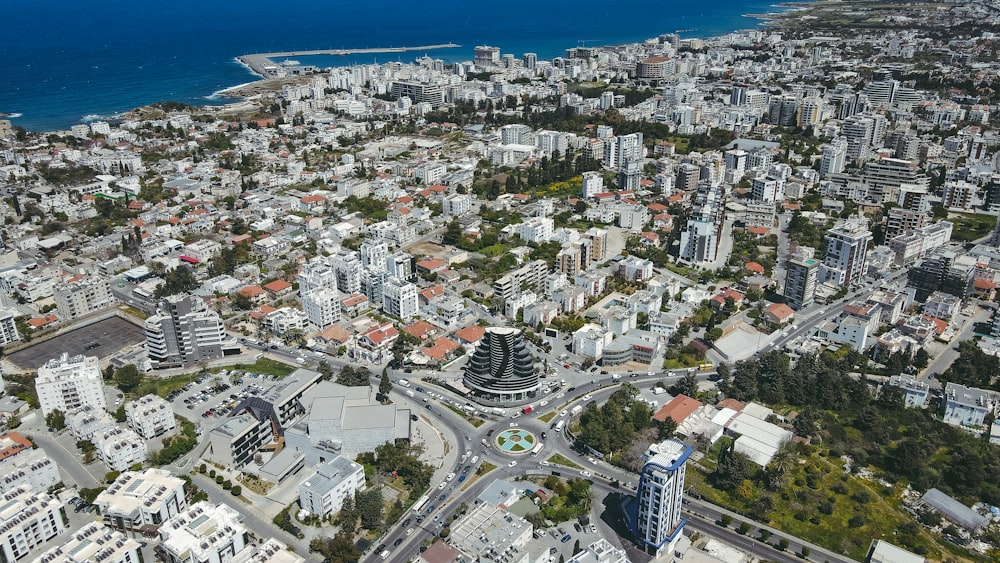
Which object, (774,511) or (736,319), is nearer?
(774,511)

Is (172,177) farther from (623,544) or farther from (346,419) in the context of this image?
(623,544)

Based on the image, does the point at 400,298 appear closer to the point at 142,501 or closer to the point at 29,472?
the point at 142,501

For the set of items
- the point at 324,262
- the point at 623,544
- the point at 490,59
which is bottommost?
the point at 623,544

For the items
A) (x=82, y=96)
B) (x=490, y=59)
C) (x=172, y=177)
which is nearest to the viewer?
(x=172, y=177)

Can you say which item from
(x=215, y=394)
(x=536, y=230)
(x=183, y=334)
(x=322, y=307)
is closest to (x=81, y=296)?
(x=183, y=334)

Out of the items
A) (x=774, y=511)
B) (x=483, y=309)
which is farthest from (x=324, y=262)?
(x=774, y=511)

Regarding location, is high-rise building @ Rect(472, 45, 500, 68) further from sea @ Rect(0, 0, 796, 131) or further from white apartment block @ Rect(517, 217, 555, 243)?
white apartment block @ Rect(517, 217, 555, 243)

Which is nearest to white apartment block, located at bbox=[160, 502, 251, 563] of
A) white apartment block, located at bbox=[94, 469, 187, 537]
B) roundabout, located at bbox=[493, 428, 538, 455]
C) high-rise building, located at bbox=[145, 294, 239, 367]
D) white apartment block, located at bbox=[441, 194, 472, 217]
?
white apartment block, located at bbox=[94, 469, 187, 537]
